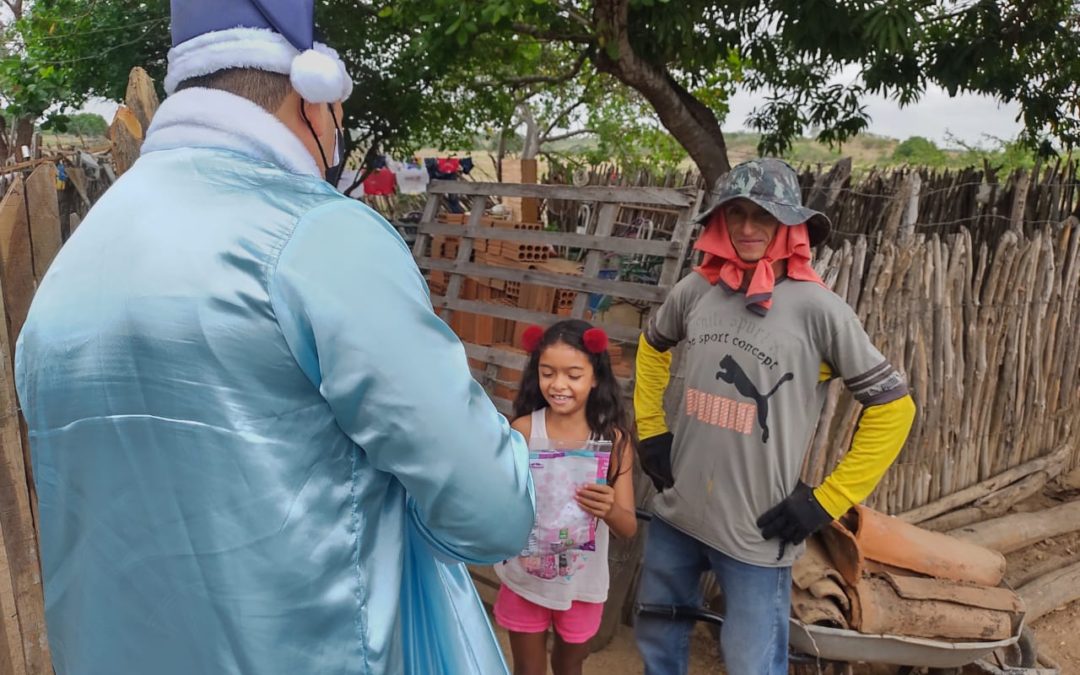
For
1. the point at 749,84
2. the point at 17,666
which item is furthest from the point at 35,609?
the point at 749,84

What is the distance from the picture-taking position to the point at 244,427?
1021 mm

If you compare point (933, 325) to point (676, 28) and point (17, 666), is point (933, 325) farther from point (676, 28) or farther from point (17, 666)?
point (17, 666)

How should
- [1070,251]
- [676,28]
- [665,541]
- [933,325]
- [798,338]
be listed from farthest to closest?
[676,28] < [1070,251] < [933,325] < [665,541] < [798,338]

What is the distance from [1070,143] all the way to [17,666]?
25.8 feet

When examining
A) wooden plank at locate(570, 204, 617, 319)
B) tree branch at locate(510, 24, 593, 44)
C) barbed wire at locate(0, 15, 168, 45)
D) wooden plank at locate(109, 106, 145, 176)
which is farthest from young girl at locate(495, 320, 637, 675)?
barbed wire at locate(0, 15, 168, 45)

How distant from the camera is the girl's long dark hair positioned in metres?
2.57

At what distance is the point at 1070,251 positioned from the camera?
4.78 meters

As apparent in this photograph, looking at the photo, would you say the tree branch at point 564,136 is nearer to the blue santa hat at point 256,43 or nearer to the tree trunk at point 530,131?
the tree trunk at point 530,131

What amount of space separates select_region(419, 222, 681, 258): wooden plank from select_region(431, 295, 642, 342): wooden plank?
0.41 metres

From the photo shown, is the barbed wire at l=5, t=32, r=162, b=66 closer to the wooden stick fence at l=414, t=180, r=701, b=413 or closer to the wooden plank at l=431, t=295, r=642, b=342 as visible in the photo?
the wooden stick fence at l=414, t=180, r=701, b=413

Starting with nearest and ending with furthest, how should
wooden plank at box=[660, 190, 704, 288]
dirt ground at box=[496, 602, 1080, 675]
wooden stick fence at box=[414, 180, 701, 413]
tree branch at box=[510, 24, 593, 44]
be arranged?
dirt ground at box=[496, 602, 1080, 675]
wooden plank at box=[660, 190, 704, 288]
wooden stick fence at box=[414, 180, 701, 413]
tree branch at box=[510, 24, 593, 44]

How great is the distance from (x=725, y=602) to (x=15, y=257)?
7.48 ft

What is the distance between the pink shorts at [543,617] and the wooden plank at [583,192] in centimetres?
201

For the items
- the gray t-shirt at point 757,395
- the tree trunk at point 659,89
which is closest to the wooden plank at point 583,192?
the tree trunk at point 659,89
